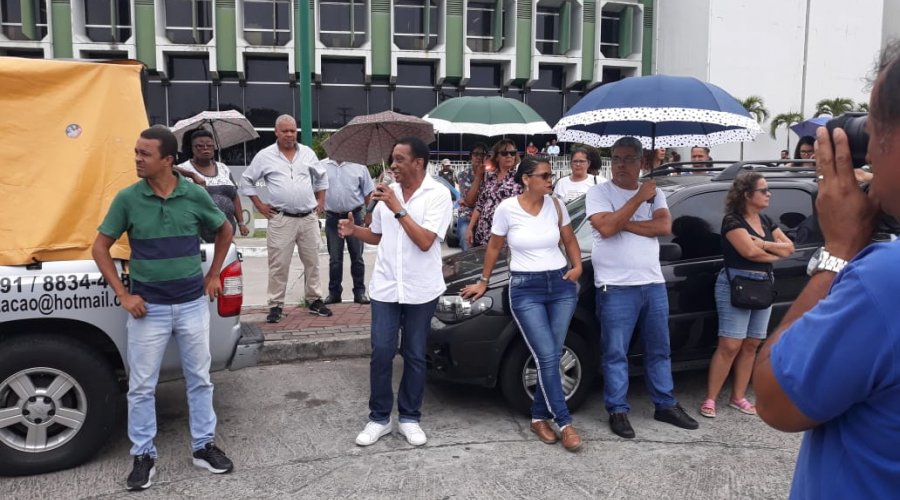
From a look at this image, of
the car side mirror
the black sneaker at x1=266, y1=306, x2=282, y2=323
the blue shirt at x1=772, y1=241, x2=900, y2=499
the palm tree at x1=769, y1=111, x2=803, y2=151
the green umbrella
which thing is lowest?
the black sneaker at x1=266, y1=306, x2=282, y2=323

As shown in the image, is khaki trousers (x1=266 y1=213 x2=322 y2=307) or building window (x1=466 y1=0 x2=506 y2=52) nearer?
khaki trousers (x1=266 y1=213 x2=322 y2=307)

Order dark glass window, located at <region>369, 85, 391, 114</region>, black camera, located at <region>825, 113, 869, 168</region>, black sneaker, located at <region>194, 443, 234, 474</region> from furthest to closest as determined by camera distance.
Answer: dark glass window, located at <region>369, 85, 391, 114</region>, black sneaker, located at <region>194, 443, 234, 474</region>, black camera, located at <region>825, 113, 869, 168</region>

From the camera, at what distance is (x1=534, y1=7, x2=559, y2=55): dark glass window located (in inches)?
1125

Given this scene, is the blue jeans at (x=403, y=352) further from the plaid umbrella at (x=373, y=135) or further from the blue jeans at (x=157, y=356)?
the plaid umbrella at (x=373, y=135)

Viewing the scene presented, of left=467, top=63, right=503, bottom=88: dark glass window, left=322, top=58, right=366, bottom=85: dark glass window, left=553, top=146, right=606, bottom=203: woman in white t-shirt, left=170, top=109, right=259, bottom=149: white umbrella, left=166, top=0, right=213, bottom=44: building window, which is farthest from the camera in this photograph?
left=467, top=63, right=503, bottom=88: dark glass window

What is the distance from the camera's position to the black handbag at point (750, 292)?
4551 mm

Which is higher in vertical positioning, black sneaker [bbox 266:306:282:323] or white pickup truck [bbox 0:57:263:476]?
white pickup truck [bbox 0:57:263:476]

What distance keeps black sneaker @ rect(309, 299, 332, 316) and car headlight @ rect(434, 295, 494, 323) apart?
270cm

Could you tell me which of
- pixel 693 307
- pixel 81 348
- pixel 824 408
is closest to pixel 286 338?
pixel 81 348

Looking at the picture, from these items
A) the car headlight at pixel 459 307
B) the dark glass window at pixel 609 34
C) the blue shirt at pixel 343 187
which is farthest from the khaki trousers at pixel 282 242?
the dark glass window at pixel 609 34

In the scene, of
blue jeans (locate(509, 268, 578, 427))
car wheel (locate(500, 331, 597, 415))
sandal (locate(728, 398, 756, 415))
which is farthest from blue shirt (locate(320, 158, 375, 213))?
sandal (locate(728, 398, 756, 415))

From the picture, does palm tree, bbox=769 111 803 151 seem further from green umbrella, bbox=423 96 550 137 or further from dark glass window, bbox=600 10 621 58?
green umbrella, bbox=423 96 550 137

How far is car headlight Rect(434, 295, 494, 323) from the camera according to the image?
448cm

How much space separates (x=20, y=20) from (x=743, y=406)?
2801 cm
